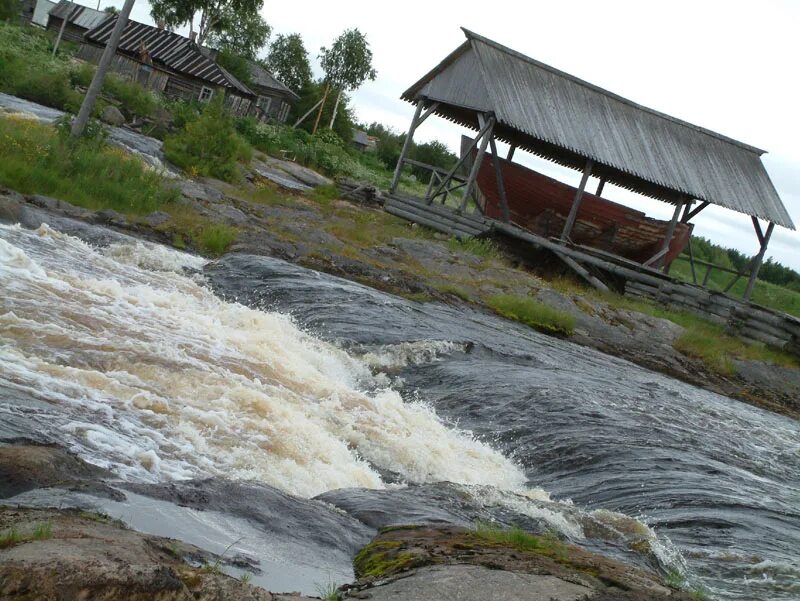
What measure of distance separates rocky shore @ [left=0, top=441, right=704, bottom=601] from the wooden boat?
23692 mm

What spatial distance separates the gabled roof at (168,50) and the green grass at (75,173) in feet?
120

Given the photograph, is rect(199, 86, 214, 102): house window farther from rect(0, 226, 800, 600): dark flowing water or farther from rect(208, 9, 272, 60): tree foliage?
rect(0, 226, 800, 600): dark flowing water

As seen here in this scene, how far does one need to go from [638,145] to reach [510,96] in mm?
4775

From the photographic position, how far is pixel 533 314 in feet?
69.9

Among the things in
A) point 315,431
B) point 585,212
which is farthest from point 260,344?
point 585,212

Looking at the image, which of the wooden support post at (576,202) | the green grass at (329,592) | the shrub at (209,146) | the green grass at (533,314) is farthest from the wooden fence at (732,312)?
the green grass at (329,592)

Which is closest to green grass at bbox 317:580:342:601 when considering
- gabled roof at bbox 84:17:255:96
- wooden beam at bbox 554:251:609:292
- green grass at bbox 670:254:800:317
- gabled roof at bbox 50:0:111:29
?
wooden beam at bbox 554:251:609:292

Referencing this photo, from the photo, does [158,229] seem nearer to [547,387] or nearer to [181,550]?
[547,387]

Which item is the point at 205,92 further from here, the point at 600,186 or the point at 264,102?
the point at 600,186

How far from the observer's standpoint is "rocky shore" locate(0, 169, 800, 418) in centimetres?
1988

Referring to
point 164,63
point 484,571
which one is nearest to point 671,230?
point 484,571

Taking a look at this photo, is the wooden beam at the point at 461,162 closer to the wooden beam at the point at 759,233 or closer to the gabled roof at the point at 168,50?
the wooden beam at the point at 759,233

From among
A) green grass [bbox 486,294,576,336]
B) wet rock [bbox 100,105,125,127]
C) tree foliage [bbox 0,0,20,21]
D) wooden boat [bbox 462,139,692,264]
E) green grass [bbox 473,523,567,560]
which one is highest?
tree foliage [bbox 0,0,20,21]

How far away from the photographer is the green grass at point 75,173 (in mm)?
17219
